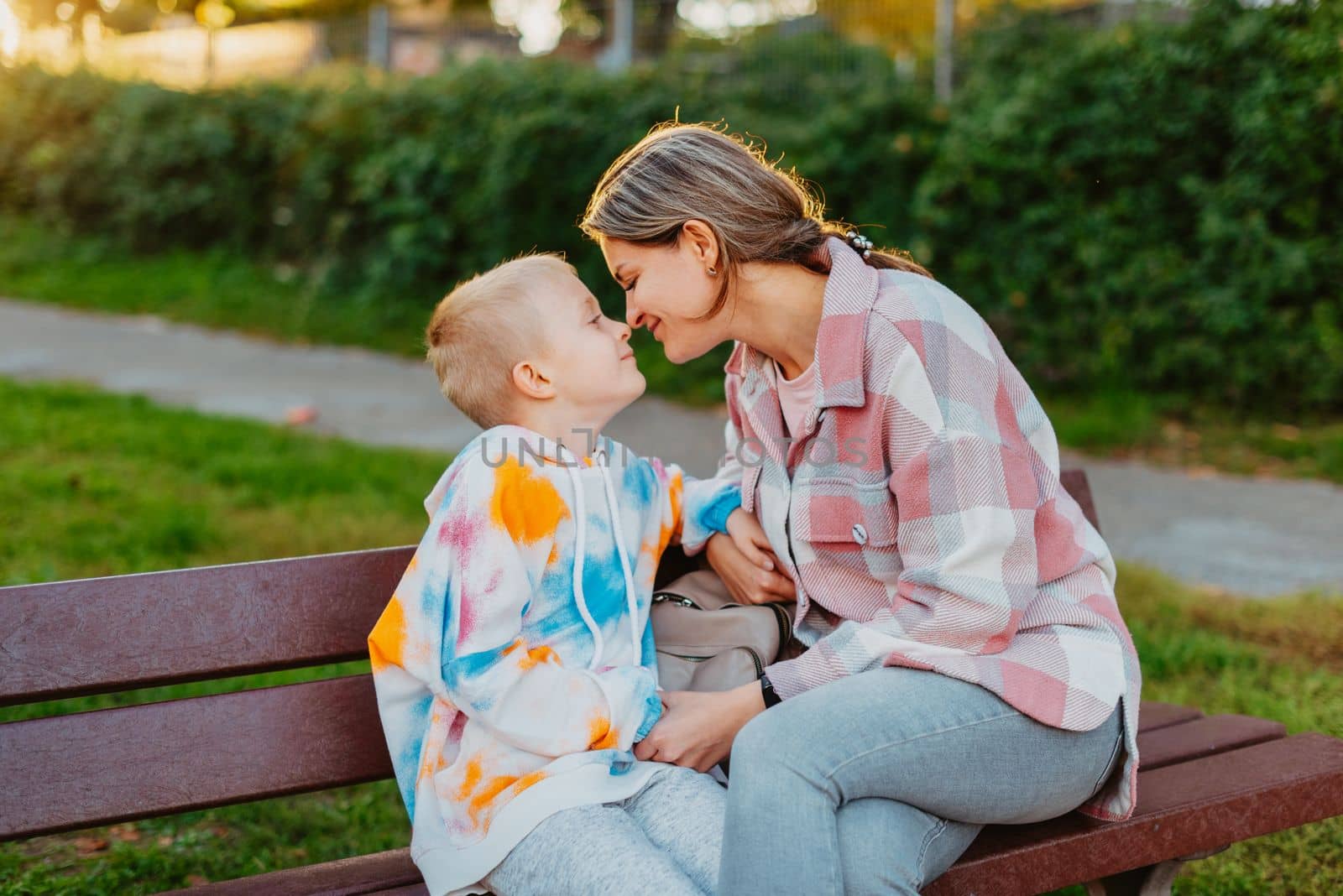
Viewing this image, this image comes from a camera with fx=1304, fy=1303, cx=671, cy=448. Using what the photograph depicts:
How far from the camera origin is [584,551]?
2250 millimetres

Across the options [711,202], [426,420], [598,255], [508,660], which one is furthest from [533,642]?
[598,255]

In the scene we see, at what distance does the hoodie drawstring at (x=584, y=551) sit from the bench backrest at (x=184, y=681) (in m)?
0.43

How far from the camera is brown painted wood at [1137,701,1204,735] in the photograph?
9.22 ft

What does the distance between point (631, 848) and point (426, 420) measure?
5.67 metres

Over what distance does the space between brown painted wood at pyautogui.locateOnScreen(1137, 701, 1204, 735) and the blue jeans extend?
0.71 meters

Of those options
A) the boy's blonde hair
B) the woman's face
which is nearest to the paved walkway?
the woman's face

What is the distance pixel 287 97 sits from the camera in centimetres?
1134

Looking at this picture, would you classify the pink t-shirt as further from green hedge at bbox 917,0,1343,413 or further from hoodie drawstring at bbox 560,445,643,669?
green hedge at bbox 917,0,1343,413

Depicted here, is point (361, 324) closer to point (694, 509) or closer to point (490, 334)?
point (694, 509)

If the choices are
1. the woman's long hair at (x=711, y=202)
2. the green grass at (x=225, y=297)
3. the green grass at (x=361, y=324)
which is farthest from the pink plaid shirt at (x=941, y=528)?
the green grass at (x=225, y=297)

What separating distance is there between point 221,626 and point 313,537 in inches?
99.7

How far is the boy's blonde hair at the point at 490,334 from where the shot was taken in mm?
2305

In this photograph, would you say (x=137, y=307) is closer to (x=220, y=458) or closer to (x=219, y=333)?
(x=219, y=333)

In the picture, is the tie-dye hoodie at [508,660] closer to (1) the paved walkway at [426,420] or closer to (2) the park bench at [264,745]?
(2) the park bench at [264,745]
